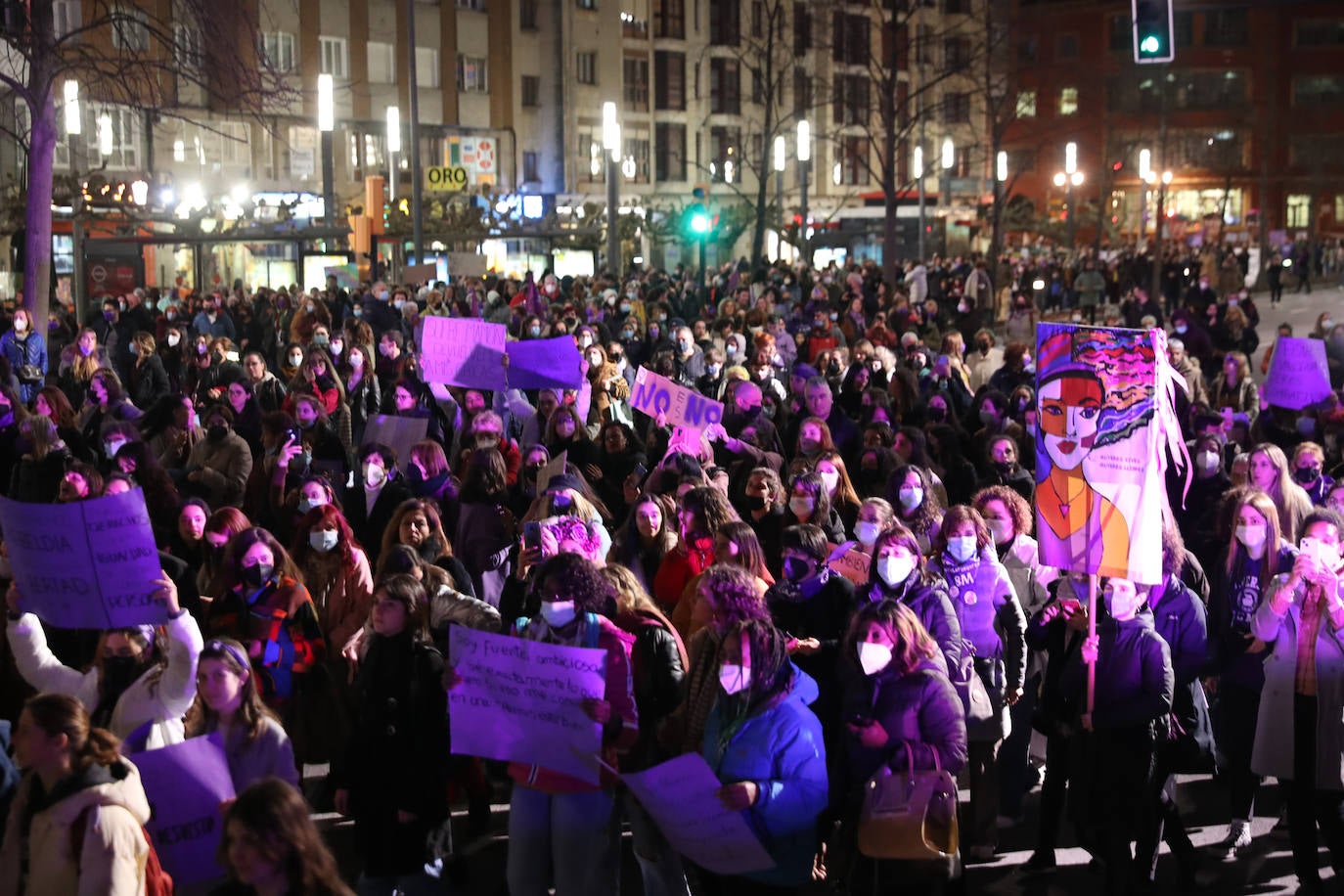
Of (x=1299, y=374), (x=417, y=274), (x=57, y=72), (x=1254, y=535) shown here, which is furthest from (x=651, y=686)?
(x=417, y=274)

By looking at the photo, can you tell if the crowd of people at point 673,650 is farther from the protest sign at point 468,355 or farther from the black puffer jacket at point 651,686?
the protest sign at point 468,355

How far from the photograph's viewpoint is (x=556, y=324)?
56.9ft

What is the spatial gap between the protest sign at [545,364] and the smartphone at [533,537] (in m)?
5.17

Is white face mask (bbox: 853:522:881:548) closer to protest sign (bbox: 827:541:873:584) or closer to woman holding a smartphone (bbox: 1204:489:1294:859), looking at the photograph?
protest sign (bbox: 827:541:873:584)

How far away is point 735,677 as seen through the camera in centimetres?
570

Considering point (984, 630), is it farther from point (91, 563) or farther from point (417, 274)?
point (417, 274)

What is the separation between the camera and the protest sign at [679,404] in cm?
1131

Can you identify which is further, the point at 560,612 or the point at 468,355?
the point at 468,355

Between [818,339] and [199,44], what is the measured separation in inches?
328

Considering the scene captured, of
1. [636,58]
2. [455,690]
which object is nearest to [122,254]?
[455,690]

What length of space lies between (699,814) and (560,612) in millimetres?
899

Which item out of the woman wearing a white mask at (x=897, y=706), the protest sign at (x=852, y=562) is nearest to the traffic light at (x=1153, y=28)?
the protest sign at (x=852, y=562)

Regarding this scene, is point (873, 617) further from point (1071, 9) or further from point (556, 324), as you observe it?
point (1071, 9)

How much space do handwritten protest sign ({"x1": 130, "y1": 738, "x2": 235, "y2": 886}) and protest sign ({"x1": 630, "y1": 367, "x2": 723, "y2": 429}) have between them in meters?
6.03
